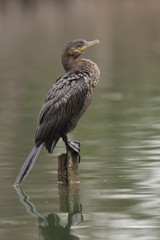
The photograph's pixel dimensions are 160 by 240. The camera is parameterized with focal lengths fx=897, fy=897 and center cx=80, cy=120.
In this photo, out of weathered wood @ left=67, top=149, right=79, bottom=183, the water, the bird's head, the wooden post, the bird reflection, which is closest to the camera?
the bird reflection

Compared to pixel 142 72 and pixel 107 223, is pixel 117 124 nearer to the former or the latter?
pixel 107 223

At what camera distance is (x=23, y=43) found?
1094 inches

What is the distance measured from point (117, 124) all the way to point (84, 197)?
4140mm

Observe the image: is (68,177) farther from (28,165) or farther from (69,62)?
(69,62)

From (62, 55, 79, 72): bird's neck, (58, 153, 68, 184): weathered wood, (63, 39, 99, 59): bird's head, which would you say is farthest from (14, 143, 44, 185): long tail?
(63, 39, 99, 59): bird's head

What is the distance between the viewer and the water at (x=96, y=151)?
732 cm

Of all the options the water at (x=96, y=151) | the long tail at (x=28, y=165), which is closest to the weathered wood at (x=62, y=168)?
the water at (x=96, y=151)

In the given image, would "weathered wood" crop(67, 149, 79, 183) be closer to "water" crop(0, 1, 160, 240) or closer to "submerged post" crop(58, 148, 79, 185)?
"submerged post" crop(58, 148, 79, 185)

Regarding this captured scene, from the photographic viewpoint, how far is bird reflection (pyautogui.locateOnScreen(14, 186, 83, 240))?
7025 millimetres

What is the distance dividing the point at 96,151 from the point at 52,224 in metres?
3.08

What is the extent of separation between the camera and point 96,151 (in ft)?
34.1

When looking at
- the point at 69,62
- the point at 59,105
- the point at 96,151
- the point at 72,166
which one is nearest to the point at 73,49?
the point at 69,62

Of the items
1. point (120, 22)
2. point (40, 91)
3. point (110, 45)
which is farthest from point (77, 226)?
point (120, 22)

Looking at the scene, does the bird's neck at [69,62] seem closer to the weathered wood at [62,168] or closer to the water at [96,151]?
the weathered wood at [62,168]
